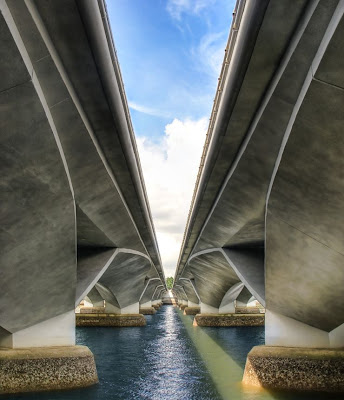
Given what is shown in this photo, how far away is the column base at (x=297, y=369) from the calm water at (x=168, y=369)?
25.4 inches

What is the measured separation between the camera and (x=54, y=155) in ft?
35.7

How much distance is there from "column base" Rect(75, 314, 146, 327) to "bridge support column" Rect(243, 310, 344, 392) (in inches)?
1270

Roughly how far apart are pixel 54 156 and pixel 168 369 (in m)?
14.2

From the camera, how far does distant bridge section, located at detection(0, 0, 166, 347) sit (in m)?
8.18

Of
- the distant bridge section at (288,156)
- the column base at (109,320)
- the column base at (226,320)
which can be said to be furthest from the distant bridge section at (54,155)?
the column base at (226,320)

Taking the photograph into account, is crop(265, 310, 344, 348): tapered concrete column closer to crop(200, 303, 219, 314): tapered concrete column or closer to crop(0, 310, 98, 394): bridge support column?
crop(0, 310, 98, 394): bridge support column

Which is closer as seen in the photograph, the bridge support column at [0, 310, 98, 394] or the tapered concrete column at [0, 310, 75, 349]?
the bridge support column at [0, 310, 98, 394]

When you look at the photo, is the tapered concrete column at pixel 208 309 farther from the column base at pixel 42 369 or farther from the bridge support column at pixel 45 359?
the column base at pixel 42 369

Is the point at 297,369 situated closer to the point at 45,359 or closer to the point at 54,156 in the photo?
the point at 45,359

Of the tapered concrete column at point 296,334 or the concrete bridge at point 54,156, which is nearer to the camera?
the concrete bridge at point 54,156

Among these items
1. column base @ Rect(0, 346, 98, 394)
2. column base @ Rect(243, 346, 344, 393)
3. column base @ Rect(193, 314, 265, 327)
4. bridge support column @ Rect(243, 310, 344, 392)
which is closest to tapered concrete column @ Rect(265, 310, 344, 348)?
bridge support column @ Rect(243, 310, 344, 392)

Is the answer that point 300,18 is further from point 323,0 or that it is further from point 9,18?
point 9,18

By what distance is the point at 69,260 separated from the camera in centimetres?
1535

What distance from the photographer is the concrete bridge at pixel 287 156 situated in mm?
8078
